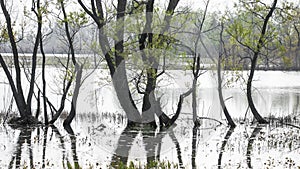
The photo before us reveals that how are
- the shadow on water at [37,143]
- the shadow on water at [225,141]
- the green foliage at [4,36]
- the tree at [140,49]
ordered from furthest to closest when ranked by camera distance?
the green foliage at [4,36]
the tree at [140,49]
the shadow on water at [225,141]
the shadow on water at [37,143]

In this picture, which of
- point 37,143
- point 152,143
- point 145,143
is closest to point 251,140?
point 152,143

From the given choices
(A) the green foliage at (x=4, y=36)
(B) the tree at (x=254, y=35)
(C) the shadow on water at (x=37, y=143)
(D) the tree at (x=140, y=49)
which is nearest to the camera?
(C) the shadow on water at (x=37, y=143)

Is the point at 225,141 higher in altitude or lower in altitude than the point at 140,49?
lower

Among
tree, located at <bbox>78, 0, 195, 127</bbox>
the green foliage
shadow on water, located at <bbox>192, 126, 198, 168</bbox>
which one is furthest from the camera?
the green foliage

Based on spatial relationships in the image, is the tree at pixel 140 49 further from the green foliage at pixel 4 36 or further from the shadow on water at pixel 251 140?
the green foliage at pixel 4 36

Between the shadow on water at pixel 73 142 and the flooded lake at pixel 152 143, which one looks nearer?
the flooded lake at pixel 152 143

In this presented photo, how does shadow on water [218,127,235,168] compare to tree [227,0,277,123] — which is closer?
shadow on water [218,127,235,168]

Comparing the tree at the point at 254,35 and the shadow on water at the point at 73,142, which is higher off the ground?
the tree at the point at 254,35

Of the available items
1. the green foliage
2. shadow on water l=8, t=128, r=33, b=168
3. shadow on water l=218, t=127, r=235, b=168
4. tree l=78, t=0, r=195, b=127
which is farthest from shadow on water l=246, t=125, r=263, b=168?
the green foliage

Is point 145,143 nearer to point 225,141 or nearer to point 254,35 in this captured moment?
point 225,141

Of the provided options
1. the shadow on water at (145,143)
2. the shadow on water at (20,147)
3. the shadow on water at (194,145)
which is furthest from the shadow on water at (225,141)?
the shadow on water at (20,147)

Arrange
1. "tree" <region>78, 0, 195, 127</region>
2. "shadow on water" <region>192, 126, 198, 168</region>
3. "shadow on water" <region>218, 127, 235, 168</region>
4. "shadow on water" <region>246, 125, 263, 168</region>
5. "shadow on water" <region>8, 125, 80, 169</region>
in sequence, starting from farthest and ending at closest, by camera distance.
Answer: "tree" <region>78, 0, 195, 127</region> < "shadow on water" <region>246, 125, 263, 168</region> < "shadow on water" <region>218, 127, 235, 168</region> < "shadow on water" <region>192, 126, 198, 168</region> < "shadow on water" <region>8, 125, 80, 169</region>

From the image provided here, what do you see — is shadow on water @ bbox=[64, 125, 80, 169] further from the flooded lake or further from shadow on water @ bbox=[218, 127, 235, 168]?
shadow on water @ bbox=[218, 127, 235, 168]

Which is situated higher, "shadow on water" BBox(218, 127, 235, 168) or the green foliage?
the green foliage
